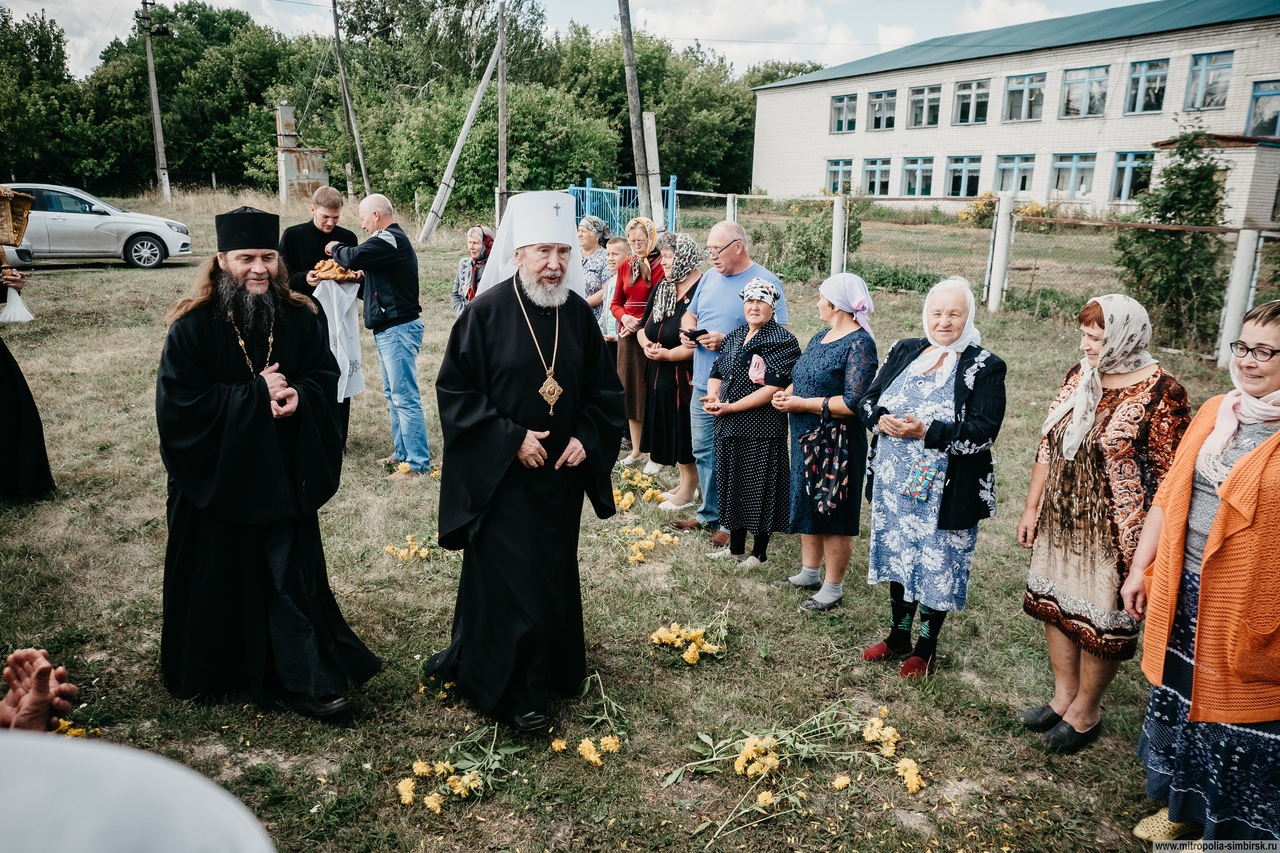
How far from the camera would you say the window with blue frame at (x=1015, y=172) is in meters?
32.9

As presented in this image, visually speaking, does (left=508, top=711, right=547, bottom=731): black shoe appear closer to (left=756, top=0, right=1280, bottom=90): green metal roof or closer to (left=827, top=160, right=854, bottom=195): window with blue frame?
(left=756, top=0, right=1280, bottom=90): green metal roof

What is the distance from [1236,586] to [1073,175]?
110 ft

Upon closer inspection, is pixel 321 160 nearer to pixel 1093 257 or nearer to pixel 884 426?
pixel 1093 257

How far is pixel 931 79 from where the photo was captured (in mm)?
35594

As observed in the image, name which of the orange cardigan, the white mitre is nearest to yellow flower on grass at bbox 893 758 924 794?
the orange cardigan

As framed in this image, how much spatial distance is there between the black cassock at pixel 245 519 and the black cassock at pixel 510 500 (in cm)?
59

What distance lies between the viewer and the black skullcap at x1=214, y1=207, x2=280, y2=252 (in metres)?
3.69

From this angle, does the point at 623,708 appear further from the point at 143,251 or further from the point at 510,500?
the point at 143,251

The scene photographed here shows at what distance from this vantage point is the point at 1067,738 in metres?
3.62

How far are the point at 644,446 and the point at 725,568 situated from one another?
1.91 metres

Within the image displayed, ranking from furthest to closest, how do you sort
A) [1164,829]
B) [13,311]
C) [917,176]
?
1. [917,176]
2. [13,311]
3. [1164,829]

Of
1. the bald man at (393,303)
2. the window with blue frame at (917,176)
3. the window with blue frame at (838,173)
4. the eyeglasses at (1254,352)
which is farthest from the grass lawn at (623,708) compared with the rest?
the window with blue frame at (838,173)

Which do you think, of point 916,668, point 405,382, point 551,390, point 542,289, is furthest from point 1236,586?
point 405,382

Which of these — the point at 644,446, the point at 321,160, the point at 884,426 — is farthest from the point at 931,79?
the point at 884,426
